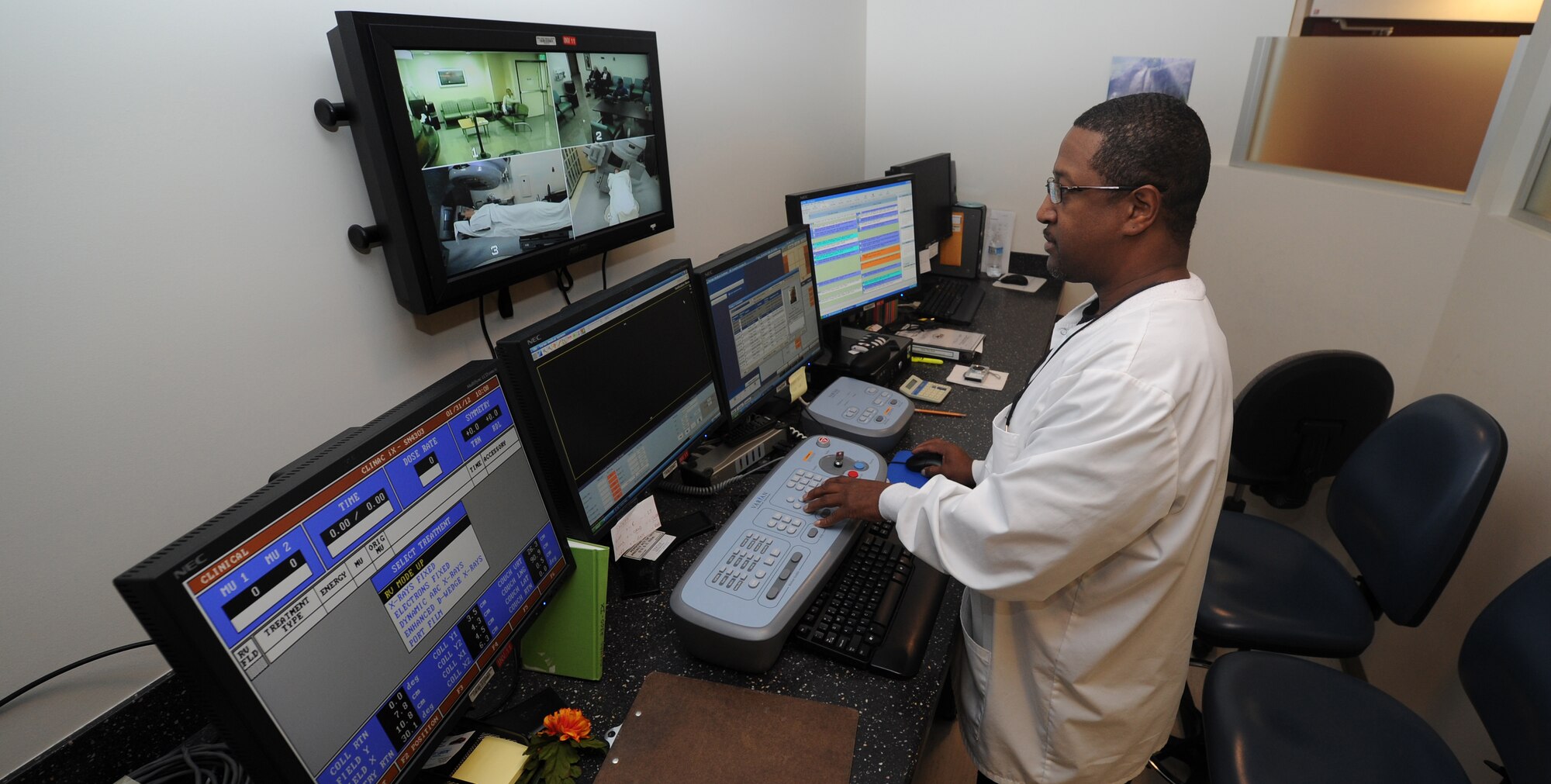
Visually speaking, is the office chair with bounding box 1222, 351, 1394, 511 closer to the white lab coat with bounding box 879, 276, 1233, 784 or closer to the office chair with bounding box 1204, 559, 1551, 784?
the office chair with bounding box 1204, 559, 1551, 784

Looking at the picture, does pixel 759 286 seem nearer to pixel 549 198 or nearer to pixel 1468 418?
pixel 549 198

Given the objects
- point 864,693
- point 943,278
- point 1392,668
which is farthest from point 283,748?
point 943,278

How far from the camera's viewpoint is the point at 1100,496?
0.88 meters

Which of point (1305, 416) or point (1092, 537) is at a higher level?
point (1092, 537)

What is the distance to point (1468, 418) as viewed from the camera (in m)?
1.34

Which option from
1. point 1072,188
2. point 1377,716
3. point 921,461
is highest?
point 1072,188

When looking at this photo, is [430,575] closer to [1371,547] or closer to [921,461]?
[921,461]

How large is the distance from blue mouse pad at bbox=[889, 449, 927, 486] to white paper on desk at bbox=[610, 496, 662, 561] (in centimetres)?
48

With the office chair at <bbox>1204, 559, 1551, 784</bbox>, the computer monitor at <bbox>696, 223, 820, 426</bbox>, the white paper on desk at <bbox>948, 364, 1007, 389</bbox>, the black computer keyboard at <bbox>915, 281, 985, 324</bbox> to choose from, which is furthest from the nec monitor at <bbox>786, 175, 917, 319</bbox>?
the office chair at <bbox>1204, 559, 1551, 784</bbox>

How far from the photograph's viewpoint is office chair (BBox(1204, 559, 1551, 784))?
1101 mm

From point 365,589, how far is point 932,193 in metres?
2.30

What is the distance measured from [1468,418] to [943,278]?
1731 mm

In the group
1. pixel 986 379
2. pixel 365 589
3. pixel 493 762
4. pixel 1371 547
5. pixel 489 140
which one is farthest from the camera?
pixel 986 379

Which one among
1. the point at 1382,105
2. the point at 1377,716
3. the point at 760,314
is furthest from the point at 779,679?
the point at 1382,105
